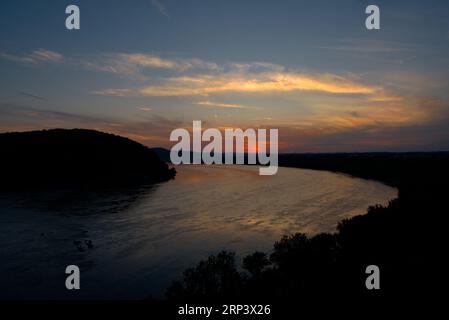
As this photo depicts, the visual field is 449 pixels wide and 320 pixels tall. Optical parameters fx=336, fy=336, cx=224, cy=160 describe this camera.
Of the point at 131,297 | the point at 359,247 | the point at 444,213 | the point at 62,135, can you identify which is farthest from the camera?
the point at 62,135

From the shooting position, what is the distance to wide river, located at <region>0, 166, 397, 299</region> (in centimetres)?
2498

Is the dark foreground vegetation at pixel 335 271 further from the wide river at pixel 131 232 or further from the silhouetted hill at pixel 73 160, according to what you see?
the silhouetted hill at pixel 73 160

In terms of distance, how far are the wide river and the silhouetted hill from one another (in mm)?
23740

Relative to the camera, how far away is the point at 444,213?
3372 centimetres

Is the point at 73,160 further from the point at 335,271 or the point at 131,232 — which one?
the point at 335,271

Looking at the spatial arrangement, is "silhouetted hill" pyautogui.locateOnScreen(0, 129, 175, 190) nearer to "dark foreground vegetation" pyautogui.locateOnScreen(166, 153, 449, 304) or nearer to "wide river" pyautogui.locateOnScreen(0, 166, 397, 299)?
"wide river" pyautogui.locateOnScreen(0, 166, 397, 299)

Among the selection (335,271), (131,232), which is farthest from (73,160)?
(335,271)

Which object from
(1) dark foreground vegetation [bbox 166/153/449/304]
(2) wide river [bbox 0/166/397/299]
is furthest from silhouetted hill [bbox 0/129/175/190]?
(1) dark foreground vegetation [bbox 166/153/449/304]

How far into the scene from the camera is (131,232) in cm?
4025
